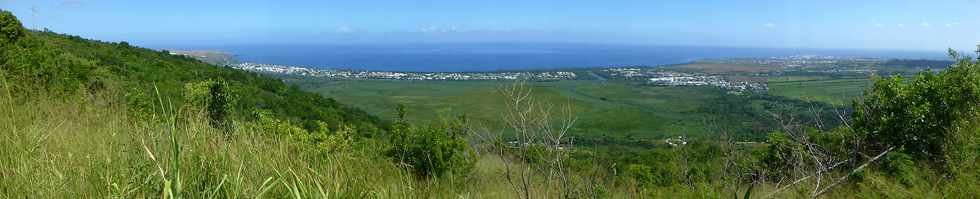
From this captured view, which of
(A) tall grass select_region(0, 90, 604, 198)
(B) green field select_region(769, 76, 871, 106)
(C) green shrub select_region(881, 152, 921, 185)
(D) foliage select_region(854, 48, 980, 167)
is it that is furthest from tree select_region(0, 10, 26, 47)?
(B) green field select_region(769, 76, 871, 106)

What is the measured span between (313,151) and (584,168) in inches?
122

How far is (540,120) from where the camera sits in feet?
14.8

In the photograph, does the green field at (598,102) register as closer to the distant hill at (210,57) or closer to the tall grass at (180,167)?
the distant hill at (210,57)

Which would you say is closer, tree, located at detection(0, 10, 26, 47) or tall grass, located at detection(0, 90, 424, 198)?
tall grass, located at detection(0, 90, 424, 198)

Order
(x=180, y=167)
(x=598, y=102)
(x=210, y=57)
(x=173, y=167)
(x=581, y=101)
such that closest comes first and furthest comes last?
(x=173, y=167)
(x=180, y=167)
(x=210, y=57)
(x=581, y=101)
(x=598, y=102)

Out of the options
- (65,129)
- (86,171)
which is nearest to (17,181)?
(86,171)

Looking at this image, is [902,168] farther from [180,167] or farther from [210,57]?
[210,57]

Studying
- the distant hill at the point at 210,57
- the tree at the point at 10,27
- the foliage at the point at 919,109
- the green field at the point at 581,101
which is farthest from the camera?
the green field at the point at 581,101

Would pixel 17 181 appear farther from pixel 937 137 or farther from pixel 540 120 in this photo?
pixel 937 137

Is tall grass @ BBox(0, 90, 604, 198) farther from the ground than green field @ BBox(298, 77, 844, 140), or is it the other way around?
tall grass @ BBox(0, 90, 604, 198)

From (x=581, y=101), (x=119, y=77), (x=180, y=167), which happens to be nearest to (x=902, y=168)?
(x=180, y=167)

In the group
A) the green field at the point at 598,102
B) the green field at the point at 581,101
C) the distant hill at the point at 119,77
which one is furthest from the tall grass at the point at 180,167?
the green field at the point at 581,101

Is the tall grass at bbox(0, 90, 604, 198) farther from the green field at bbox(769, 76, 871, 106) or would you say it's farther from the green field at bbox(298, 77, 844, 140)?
the green field at bbox(769, 76, 871, 106)

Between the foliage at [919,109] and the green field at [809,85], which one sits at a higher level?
the foliage at [919,109]
